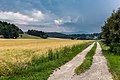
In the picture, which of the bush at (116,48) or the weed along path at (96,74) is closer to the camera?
the weed along path at (96,74)

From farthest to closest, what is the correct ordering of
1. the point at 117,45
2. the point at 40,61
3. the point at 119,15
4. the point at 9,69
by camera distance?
the point at 119,15 → the point at 117,45 → the point at 40,61 → the point at 9,69

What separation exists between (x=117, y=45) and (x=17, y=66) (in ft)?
99.5

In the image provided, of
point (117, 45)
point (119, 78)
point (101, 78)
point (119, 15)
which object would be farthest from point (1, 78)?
point (119, 15)

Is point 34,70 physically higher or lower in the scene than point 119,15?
lower

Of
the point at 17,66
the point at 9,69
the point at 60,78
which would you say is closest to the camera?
the point at 60,78

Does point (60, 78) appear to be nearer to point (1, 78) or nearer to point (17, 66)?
point (1, 78)

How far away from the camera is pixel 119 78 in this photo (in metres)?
19.4

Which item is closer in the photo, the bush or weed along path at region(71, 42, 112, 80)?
weed along path at region(71, 42, 112, 80)

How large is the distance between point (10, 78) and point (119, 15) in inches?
1534

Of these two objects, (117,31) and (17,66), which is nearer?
(17,66)

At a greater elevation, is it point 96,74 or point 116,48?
point 116,48

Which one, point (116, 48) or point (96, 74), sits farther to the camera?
point (116, 48)

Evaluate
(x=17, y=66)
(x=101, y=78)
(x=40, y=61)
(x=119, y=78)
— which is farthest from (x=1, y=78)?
(x=40, y=61)

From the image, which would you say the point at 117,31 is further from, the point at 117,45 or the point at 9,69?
the point at 9,69
